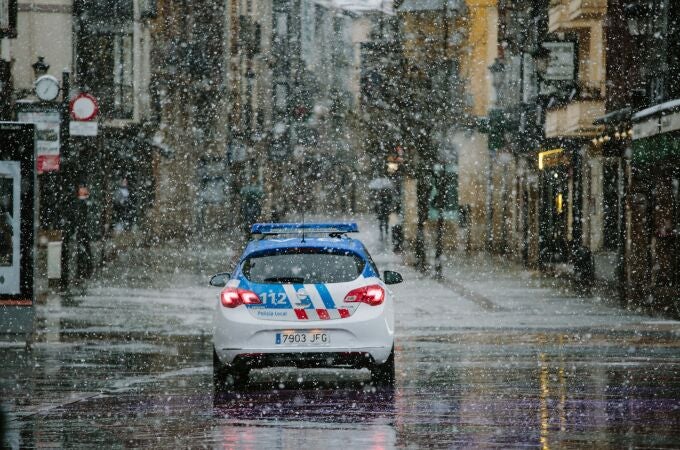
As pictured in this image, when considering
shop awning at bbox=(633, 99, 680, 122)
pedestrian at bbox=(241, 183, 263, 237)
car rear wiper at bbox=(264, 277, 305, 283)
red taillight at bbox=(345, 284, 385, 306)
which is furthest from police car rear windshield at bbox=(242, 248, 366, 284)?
pedestrian at bbox=(241, 183, 263, 237)

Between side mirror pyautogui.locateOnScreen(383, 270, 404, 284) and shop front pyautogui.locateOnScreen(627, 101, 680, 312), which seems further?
shop front pyautogui.locateOnScreen(627, 101, 680, 312)

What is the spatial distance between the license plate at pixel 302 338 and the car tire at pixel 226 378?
1.80 feet

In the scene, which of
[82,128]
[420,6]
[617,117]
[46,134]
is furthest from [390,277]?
[420,6]

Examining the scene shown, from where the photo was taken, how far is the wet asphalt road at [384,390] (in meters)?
9.71

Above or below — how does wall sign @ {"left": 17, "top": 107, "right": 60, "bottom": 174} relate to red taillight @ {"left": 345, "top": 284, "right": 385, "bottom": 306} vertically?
above

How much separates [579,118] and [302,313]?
22.2m

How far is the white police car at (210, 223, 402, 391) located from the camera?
1233 centimetres

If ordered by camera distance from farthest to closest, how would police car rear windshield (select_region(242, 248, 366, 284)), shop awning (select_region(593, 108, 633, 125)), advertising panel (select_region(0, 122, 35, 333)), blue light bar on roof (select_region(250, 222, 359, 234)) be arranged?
shop awning (select_region(593, 108, 633, 125)), advertising panel (select_region(0, 122, 35, 333)), blue light bar on roof (select_region(250, 222, 359, 234)), police car rear windshield (select_region(242, 248, 366, 284))

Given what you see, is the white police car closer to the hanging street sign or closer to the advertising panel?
the advertising panel

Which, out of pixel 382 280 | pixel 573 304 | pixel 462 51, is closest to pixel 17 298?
pixel 382 280

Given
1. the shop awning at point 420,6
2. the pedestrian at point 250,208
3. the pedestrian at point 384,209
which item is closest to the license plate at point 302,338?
the pedestrian at point 250,208

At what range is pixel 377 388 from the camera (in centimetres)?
1270

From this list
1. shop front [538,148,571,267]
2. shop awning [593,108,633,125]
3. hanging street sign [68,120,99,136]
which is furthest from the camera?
shop front [538,148,571,267]

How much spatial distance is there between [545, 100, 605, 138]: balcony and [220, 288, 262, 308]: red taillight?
21.7 meters
